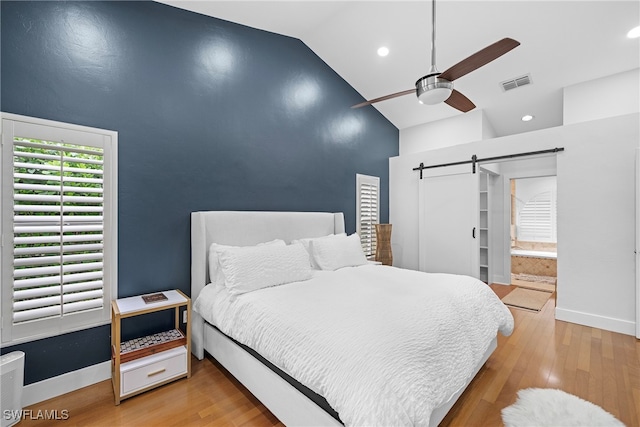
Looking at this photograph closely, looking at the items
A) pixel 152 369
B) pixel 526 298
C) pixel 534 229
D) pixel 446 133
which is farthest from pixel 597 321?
pixel 152 369

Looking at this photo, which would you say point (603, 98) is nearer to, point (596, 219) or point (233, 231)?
point (596, 219)

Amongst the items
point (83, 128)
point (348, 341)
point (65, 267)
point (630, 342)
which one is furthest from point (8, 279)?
point (630, 342)

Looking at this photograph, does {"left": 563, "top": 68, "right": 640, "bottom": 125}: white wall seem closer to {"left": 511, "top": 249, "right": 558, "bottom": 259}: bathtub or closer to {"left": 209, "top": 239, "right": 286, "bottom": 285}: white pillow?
{"left": 511, "top": 249, "right": 558, "bottom": 259}: bathtub

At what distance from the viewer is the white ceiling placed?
296 centimetres

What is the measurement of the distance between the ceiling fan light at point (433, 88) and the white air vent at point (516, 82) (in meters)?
2.51

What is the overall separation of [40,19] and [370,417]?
10.7 ft

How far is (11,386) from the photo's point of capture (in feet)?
5.92

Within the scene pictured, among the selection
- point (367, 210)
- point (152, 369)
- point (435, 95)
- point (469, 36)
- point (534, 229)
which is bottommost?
point (152, 369)

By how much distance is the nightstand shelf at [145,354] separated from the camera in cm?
203

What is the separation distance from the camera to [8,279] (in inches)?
75.4

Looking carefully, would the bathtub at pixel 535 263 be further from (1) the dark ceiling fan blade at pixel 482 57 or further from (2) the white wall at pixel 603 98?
(1) the dark ceiling fan blade at pixel 482 57

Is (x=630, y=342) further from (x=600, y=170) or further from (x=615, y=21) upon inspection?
(x=615, y=21)

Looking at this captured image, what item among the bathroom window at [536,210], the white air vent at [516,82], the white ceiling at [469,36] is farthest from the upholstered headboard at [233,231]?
the bathroom window at [536,210]

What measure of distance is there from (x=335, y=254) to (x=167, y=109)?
88.3 inches
